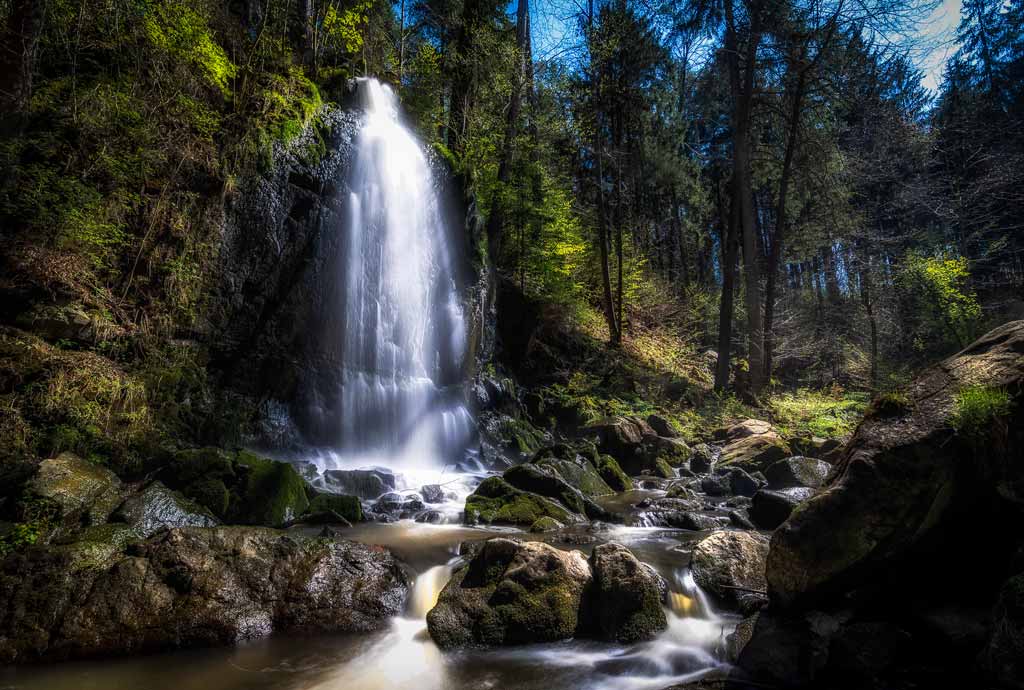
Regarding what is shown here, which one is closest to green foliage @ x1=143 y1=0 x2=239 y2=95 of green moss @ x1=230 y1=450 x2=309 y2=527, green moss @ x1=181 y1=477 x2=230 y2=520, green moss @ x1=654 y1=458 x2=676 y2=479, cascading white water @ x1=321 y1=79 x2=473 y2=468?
cascading white water @ x1=321 y1=79 x2=473 y2=468

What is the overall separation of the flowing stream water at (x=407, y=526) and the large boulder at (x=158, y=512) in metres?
1.56

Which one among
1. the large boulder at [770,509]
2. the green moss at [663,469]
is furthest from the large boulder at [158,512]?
the green moss at [663,469]

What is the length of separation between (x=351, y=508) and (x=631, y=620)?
162 inches

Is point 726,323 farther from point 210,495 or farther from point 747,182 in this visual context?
point 210,495

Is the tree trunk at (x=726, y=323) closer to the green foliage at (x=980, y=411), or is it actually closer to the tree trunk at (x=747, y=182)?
the tree trunk at (x=747, y=182)

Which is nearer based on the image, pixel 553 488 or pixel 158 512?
pixel 158 512

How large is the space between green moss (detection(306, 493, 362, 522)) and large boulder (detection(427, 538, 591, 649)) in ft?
8.71

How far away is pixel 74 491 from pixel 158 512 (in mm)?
780

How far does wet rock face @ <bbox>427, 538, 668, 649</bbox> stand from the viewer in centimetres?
379

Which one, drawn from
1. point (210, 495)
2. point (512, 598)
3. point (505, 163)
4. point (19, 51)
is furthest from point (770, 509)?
point (505, 163)

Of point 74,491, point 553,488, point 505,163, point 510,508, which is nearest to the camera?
point 74,491

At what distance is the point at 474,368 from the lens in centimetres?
1360

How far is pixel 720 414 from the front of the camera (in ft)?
49.1

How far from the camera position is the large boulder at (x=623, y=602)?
383 centimetres
